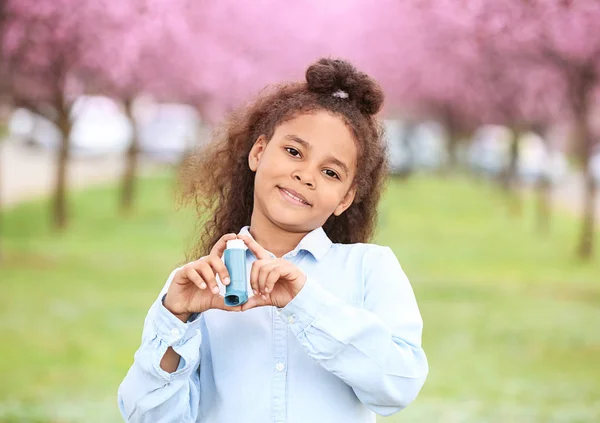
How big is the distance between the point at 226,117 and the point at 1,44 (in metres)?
5.01

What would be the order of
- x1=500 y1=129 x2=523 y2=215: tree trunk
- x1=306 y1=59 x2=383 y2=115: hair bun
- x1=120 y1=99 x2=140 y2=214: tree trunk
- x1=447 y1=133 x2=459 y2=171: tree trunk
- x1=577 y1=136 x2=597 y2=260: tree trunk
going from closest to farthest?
x1=306 y1=59 x2=383 y2=115: hair bun < x1=577 y1=136 x2=597 y2=260: tree trunk < x1=120 y1=99 x2=140 y2=214: tree trunk < x1=500 y1=129 x2=523 y2=215: tree trunk < x1=447 y1=133 x2=459 y2=171: tree trunk

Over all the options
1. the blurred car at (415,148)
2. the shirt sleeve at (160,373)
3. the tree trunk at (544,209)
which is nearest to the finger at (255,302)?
the shirt sleeve at (160,373)

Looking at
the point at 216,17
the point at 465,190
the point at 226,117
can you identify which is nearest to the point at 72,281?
the point at 216,17

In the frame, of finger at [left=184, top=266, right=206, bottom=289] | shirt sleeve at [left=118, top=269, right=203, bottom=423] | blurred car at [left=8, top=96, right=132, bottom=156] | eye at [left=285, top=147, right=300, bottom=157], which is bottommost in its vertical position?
blurred car at [left=8, top=96, right=132, bottom=156]

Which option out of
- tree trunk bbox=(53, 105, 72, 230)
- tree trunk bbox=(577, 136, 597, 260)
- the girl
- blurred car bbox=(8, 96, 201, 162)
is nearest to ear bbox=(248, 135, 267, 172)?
the girl

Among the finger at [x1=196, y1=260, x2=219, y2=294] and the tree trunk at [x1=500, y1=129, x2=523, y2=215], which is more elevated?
the finger at [x1=196, y1=260, x2=219, y2=294]

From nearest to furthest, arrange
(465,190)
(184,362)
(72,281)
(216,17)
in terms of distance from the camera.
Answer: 1. (184,362)
2. (72,281)
3. (216,17)
4. (465,190)

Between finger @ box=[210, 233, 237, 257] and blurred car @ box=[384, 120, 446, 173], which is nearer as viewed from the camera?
finger @ box=[210, 233, 237, 257]

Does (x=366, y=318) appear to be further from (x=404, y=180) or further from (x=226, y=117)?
(x=404, y=180)

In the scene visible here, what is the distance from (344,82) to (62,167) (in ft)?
32.9

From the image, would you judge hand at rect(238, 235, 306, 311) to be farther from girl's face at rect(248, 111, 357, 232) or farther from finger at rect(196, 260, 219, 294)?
girl's face at rect(248, 111, 357, 232)

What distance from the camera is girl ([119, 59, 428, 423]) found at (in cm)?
161

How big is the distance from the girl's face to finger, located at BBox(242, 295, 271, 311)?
0.22 meters

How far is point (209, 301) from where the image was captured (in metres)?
1.62
